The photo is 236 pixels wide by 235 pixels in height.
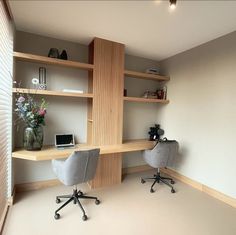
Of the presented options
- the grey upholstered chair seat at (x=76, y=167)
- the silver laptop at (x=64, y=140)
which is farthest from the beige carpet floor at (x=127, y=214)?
the silver laptop at (x=64, y=140)

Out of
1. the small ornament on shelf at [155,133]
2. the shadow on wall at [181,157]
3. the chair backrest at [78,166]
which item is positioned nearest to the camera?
the chair backrest at [78,166]

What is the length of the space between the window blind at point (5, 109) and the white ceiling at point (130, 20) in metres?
0.34

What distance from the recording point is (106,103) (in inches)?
115

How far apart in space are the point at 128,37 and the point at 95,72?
30.6 inches

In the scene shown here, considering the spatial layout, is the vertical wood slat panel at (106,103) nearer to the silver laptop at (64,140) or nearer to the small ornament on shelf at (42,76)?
the silver laptop at (64,140)

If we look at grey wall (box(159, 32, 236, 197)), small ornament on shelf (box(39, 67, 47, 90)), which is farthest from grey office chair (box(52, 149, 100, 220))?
grey wall (box(159, 32, 236, 197))

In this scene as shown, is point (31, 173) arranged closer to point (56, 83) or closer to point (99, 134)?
point (99, 134)

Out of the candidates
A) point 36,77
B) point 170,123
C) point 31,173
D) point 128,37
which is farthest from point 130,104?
point 31,173

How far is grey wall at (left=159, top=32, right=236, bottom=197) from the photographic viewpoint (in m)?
2.53

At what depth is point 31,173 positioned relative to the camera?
2770 millimetres

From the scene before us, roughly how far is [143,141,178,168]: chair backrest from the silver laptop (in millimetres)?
Answer: 1345

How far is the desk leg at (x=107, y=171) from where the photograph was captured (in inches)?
116

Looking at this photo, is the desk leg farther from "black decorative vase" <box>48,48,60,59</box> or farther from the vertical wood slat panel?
"black decorative vase" <box>48,48,60,59</box>

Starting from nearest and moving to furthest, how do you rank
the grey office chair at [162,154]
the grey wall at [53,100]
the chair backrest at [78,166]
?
the chair backrest at [78,166] → the grey wall at [53,100] → the grey office chair at [162,154]
